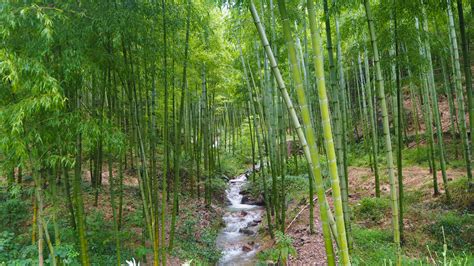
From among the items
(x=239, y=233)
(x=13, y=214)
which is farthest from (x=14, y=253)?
(x=239, y=233)

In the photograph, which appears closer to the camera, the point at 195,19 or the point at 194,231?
the point at 195,19

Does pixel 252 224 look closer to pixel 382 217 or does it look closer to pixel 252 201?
pixel 252 201

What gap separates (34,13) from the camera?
10.0 feet

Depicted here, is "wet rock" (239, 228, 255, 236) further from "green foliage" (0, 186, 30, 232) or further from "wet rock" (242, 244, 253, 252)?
"green foliage" (0, 186, 30, 232)

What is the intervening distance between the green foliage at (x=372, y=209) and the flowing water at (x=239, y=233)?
7.42 ft

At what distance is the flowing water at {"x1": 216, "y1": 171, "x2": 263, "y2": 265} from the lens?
598 centimetres

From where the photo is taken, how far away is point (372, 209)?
20.3 ft

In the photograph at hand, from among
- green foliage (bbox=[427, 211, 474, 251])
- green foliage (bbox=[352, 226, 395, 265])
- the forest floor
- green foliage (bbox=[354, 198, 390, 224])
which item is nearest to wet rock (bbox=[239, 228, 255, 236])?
the forest floor

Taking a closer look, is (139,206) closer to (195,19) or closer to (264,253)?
(264,253)

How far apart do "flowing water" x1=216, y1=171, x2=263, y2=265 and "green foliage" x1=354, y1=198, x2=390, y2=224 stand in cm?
226

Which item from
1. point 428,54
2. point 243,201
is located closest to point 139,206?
point 243,201

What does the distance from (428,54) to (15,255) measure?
724 cm

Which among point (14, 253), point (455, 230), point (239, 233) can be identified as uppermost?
point (14, 253)

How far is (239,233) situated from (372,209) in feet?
10.3
